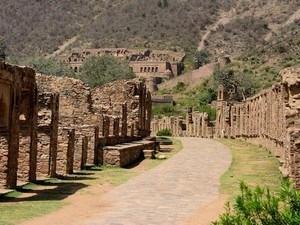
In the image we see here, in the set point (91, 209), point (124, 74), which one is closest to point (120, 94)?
point (91, 209)

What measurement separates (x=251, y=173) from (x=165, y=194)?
19.6 ft

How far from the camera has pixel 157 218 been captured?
38.7 feet

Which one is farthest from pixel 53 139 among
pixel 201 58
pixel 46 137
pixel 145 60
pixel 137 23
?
pixel 137 23

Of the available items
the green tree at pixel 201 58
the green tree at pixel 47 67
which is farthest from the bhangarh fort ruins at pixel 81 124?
the green tree at pixel 201 58

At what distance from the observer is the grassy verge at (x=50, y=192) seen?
40.4ft

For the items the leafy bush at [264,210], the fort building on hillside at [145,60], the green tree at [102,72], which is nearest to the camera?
the leafy bush at [264,210]

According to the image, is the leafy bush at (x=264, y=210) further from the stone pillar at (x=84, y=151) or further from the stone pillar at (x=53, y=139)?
the stone pillar at (x=84, y=151)

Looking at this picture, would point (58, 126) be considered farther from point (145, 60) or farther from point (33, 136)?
point (145, 60)

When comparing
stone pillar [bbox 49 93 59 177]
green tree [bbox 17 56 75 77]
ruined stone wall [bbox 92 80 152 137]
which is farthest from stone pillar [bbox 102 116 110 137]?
green tree [bbox 17 56 75 77]

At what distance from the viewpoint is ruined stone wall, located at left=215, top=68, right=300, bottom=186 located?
14.8 meters

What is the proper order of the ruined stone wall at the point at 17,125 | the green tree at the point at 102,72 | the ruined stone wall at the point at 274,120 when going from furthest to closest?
the green tree at the point at 102,72, the ruined stone wall at the point at 17,125, the ruined stone wall at the point at 274,120

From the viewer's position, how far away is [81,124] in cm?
2519

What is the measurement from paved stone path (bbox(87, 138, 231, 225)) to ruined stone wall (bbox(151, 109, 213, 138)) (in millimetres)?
34253

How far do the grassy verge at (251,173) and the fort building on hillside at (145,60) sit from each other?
88.3m
